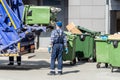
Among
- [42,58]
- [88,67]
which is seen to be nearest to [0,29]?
[88,67]

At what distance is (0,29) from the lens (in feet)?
52.0

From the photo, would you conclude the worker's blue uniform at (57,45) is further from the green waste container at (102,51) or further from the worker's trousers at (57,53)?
the green waste container at (102,51)

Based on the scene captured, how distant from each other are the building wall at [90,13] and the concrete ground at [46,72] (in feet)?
14.6

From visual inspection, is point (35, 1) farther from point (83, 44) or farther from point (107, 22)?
point (83, 44)

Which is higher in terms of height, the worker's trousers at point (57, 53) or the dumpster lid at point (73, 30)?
the dumpster lid at point (73, 30)

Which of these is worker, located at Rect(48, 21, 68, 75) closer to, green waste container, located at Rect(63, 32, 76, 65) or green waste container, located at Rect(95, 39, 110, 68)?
green waste container, located at Rect(95, 39, 110, 68)

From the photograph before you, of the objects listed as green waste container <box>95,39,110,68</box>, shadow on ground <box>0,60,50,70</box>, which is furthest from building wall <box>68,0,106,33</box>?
green waste container <box>95,39,110,68</box>

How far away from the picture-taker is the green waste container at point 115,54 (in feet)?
49.7

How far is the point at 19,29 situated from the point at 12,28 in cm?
24

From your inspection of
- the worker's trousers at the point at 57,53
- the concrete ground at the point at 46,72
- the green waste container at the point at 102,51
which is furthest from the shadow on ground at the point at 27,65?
the worker's trousers at the point at 57,53

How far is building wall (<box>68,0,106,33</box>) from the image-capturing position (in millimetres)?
22922

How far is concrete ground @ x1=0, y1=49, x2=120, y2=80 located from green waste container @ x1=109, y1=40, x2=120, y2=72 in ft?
0.97

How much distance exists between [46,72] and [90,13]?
8.07 metres

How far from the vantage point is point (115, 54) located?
15219mm
